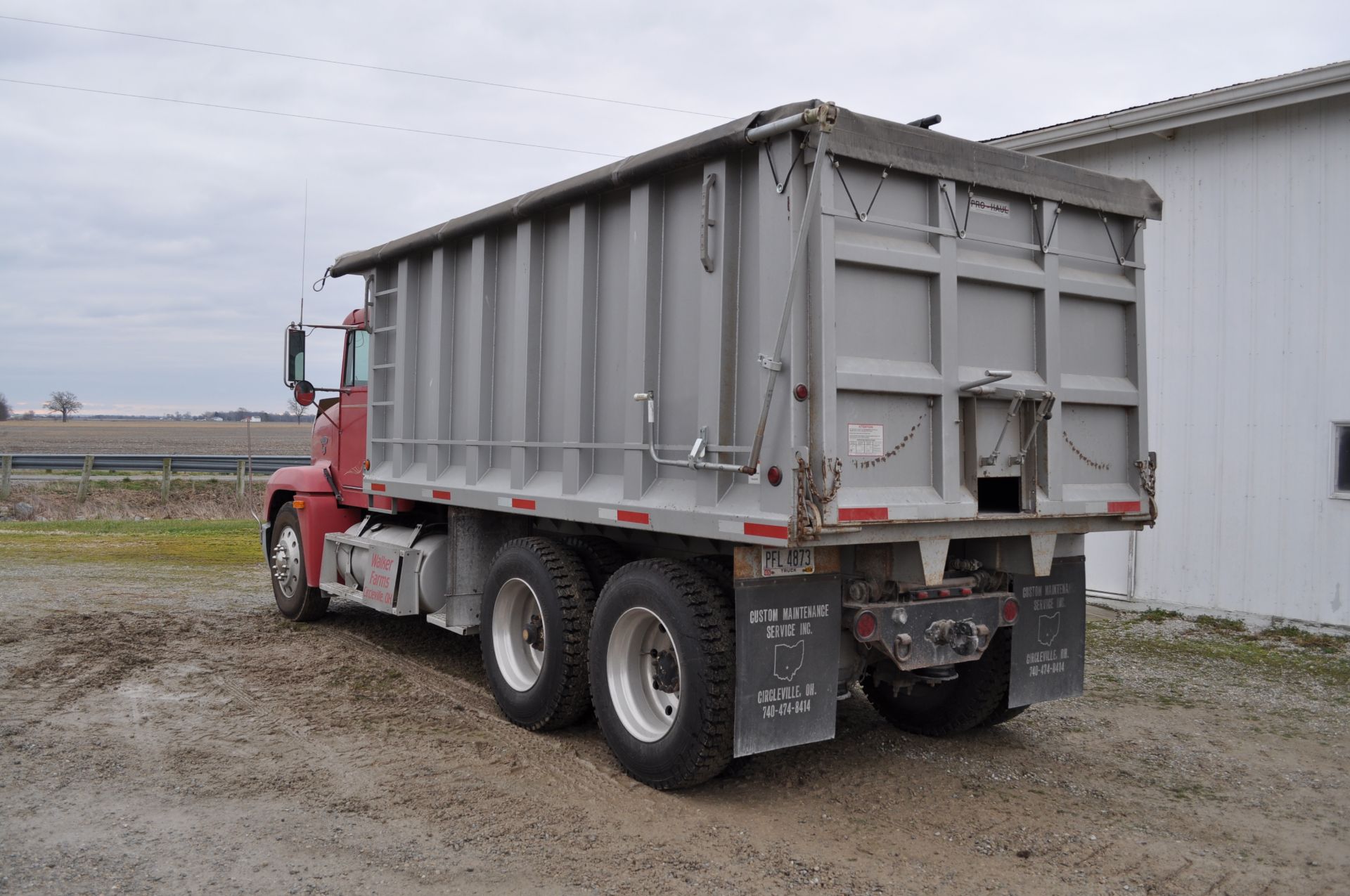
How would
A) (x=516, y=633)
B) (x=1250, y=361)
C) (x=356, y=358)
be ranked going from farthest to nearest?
(x=1250, y=361)
(x=356, y=358)
(x=516, y=633)

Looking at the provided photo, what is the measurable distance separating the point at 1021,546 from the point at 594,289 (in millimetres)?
2748

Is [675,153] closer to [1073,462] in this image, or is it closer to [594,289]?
[594,289]

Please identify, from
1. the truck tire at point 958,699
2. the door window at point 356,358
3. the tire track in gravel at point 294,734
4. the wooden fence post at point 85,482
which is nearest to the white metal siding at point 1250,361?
the truck tire at point 958,699

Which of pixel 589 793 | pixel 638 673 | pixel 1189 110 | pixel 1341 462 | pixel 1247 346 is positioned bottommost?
pixel 589 793

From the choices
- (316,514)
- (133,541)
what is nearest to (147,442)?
(133,541)

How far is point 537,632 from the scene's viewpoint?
21.1ft

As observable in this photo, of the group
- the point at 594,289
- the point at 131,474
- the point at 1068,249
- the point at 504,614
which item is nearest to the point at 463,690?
the point at 504,614

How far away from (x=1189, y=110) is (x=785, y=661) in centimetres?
800

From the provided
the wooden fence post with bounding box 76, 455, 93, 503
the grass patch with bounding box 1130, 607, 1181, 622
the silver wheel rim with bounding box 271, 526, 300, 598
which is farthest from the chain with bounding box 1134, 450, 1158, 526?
the wooden fence post with bounding box 76, 455, 93, 503

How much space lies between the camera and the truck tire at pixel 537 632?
601cm

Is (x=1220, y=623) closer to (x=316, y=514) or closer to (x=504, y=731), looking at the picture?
(x=504, y=731)

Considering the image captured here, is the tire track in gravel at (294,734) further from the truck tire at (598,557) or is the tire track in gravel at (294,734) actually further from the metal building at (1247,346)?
the metal building at (1247,346)

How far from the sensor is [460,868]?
420cm

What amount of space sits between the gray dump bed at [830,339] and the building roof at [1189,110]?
4.64m
